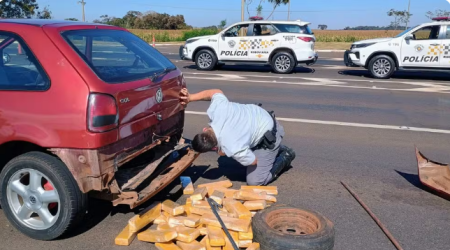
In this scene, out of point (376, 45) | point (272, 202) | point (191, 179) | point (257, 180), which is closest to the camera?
point (272, 202)

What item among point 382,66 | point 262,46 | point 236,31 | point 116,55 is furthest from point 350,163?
point 236,31

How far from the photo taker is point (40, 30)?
349cm

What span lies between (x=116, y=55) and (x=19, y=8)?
114 feet

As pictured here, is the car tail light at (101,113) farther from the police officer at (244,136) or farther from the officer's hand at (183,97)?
the officer's hand at (183,97)

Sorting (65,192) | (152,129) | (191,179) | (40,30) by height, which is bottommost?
(191,179)

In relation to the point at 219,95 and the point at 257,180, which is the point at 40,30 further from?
the point at 257,180

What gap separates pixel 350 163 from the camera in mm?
5746

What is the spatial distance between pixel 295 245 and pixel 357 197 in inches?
62.5

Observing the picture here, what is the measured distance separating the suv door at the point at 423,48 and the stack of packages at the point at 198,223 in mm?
11579

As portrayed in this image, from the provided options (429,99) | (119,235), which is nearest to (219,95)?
(119,235)

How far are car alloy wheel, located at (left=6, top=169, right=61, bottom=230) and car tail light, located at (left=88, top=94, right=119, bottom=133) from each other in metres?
0.60

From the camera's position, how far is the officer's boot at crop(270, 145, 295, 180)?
16.3 feet

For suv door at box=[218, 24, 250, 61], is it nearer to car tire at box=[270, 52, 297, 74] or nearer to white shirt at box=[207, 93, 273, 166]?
car tire at box=[270, 52, 297, 74]

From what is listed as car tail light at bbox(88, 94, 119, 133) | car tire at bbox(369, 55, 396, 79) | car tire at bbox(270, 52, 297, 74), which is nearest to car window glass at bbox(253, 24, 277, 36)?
car tire at bbox(270, 52, 297, 74)
